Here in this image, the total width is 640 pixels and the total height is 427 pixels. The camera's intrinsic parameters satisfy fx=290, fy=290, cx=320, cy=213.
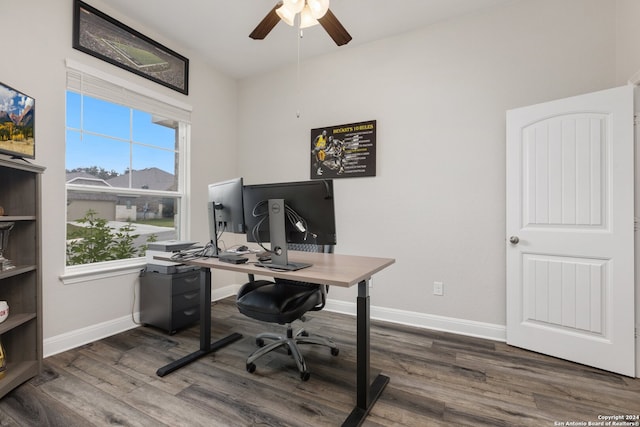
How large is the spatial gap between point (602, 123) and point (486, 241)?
1.15m

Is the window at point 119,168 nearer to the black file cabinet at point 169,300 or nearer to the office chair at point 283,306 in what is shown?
the black file cabinet at point 169,300

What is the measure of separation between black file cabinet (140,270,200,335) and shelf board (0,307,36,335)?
870 mm

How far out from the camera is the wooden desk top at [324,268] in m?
1.39

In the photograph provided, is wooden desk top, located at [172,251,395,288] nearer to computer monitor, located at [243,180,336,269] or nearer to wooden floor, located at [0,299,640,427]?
computer monitor, located at [243,180,336,269]

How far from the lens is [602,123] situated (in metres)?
2.05

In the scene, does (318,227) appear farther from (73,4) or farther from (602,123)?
(73,4)

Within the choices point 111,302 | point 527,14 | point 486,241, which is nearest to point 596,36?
point 527,14

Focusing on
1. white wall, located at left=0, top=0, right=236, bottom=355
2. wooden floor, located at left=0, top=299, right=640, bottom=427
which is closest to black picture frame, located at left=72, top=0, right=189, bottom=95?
white wall, located at left=0, top=0, right=236, bottom=355

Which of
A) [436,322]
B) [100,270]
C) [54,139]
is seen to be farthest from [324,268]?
[54,139]

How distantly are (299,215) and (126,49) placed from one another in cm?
246

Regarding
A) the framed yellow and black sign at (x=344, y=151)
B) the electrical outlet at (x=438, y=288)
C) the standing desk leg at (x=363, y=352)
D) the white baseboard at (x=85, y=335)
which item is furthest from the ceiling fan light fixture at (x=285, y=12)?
the white baseboard at (x=85, y=335)

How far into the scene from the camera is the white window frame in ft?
7.72

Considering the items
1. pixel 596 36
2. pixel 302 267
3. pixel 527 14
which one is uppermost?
pixel 527 14

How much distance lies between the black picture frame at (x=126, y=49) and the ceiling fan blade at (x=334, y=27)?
193cm
